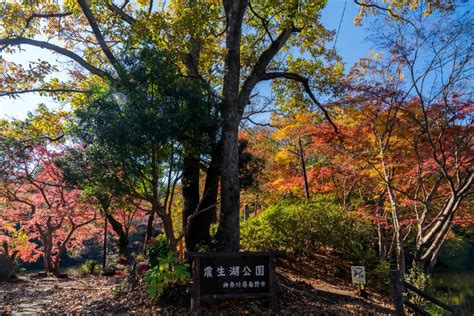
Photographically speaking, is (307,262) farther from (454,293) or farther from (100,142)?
(454,293)

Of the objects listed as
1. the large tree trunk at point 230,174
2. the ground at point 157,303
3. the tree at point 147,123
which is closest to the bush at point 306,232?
the ground at point 157,303

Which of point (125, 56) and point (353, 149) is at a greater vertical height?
point (125, 56)

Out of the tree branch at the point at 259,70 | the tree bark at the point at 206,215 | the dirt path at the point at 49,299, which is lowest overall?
the dirt path at the point at 49,299

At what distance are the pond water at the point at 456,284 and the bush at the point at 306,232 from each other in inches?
211

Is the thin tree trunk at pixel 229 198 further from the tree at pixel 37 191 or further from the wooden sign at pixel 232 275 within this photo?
the tree at pixel 37 191

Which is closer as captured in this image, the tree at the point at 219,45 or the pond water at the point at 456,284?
the tree at the point at 219,45

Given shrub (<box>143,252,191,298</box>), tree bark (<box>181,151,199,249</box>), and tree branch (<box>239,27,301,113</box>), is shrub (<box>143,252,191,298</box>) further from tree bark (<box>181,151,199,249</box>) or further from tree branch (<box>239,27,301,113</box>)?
tree branch (<box>239,27,301,113</box>)

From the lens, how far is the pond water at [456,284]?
538 inches

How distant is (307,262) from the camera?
10.4 metres

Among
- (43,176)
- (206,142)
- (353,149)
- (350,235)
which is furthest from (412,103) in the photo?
(43,176)

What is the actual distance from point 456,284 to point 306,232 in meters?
12.9

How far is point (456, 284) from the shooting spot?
17.3 meters

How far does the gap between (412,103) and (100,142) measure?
23.0 feet

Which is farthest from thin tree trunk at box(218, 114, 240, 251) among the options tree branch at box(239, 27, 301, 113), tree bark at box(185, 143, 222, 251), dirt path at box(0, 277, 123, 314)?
dirt path at box(0, 277, 123, 314)
